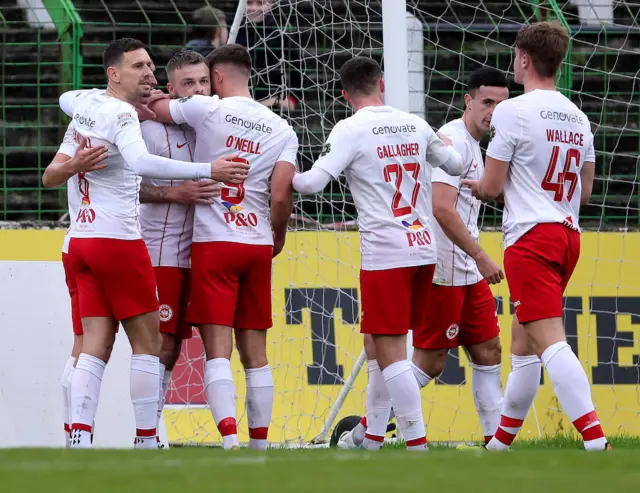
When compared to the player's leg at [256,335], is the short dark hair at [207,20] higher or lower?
higher

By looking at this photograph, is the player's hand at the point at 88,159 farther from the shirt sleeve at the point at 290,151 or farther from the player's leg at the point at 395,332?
the player's leg at the point at 395,332

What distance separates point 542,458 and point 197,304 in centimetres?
270

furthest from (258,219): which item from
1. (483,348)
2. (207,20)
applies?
(207,20)

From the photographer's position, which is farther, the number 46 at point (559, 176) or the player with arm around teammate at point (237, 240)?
the player with arm around teammate at point (237, 240)

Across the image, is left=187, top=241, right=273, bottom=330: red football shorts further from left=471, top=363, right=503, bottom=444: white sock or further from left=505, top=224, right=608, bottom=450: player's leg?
left=471, top=363, right=503, bottom=444: white sock

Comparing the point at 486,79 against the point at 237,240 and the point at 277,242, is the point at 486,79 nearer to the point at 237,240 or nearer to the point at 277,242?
the point at 277,242

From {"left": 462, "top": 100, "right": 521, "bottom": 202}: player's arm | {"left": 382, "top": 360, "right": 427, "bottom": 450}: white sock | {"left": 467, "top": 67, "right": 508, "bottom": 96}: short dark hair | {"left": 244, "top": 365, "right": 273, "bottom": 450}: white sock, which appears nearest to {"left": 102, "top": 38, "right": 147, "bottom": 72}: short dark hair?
{"left": 244, "top": 365, "right": 273, "bottom": 450}: white sock

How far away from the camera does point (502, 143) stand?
583cm

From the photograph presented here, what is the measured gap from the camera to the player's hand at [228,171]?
19.3 ft

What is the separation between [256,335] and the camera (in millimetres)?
6340

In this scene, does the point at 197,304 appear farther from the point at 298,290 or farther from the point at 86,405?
the point at 298,290

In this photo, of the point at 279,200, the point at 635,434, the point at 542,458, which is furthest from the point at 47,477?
the point at 635,434

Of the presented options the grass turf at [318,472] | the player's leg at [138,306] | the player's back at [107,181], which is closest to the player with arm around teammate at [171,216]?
the player's leg at [138,306]

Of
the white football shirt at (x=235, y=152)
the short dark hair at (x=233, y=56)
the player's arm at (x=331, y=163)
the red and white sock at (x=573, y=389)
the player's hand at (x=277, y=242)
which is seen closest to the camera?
the red and white sock at (x=573, y=389)
